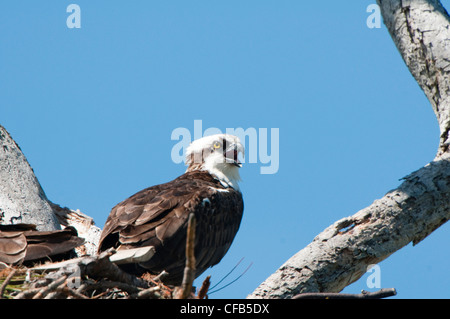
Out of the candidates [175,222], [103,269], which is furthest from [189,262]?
[175,222]

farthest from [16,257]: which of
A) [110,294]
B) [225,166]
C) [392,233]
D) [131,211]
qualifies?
[225,166]

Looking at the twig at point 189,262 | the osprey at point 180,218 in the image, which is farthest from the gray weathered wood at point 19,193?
the twig at point 189,262

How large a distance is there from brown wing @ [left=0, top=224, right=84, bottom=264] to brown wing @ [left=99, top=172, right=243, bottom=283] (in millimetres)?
919

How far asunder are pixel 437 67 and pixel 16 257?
14.1 feet

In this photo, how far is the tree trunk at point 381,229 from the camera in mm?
6055

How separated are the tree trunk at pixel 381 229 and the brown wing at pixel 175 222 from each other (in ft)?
4.37

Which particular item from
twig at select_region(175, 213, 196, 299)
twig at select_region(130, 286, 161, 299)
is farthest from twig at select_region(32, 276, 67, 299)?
twig at select_region(175, 213, 196, 299)

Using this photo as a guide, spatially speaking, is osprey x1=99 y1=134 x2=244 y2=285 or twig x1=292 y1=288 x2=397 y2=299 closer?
twig x1=292 y1=288 x2=397 y2=299

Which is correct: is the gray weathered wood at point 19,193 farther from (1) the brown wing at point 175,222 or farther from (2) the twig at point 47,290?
(2) the twig at point 47,290

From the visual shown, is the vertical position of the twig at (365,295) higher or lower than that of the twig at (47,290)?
lower

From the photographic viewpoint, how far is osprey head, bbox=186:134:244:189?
9.13 metres

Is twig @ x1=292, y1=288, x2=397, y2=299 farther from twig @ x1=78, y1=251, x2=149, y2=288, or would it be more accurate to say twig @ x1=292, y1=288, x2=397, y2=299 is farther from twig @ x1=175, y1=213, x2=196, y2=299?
twig @ x1=78, y1=251, x2=149, y2=288

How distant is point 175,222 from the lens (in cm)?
721
